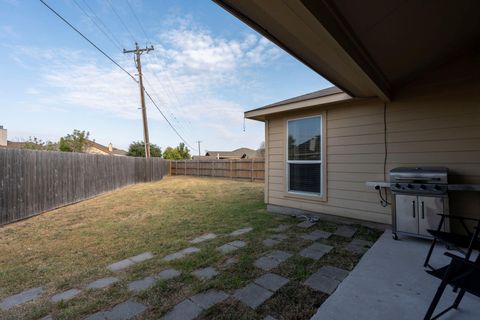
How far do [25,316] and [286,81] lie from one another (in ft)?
28.5

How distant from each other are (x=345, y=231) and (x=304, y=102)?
91.3 inches

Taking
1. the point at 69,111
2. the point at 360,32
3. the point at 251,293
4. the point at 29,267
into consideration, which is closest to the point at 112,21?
the point at 69,111

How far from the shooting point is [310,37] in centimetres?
181

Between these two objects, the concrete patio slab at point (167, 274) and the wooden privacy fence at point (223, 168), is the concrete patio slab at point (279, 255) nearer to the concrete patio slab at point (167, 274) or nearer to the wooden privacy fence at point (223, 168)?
the concrete patio slab at point (167, 274)

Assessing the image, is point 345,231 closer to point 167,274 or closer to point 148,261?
point 167,274

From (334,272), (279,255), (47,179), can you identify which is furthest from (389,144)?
(47,179)

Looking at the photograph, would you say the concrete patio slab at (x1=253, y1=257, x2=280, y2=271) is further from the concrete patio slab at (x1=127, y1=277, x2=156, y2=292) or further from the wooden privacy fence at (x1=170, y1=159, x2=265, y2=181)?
the wooden privacy fence at (x1=170, y1=159, x2=265, y2=181)

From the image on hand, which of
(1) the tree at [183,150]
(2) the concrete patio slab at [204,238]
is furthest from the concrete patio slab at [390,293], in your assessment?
(1) the tree at [183,150]

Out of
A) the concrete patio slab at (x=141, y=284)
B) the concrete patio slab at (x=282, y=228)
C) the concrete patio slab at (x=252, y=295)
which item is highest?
the concrete patio slab at (x=252, y=295)

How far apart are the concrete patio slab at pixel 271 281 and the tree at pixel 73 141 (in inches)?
744

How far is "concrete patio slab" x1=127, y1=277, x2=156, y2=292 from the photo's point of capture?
2.09 meters

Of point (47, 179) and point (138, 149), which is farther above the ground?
point (138, 149)

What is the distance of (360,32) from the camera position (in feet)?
6.83

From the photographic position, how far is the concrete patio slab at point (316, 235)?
3332 mm
